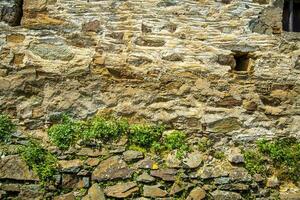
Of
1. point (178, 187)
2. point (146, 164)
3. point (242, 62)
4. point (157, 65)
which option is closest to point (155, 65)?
point (157, 65)

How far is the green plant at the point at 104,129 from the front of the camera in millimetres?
4410

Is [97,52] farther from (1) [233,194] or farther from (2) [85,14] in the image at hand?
(1) [233,194]

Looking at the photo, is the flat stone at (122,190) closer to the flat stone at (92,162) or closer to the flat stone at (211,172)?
the flat stone at (92,162)

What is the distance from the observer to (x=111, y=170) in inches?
166

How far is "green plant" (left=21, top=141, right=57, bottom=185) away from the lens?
4.12 meters

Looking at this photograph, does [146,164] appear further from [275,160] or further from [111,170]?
[275,160]

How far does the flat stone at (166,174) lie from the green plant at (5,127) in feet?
4.83

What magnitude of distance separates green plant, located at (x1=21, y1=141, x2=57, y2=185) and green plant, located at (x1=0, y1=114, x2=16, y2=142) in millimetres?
231

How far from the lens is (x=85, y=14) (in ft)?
15.9

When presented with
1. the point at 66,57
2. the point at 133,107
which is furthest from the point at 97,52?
the point at 133,107

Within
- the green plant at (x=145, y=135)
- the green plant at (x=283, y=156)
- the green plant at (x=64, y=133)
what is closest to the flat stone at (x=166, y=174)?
the green plant at (x=145, y=135)

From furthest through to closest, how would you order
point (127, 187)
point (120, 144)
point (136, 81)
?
point (136, 81)
point (120, 144)
point (127, 187)

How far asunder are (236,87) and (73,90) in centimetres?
175

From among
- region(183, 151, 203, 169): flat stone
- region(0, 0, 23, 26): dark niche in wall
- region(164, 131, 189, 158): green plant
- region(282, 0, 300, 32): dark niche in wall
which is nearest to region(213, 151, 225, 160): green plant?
region(183, 151, 203, 169): flat stone
